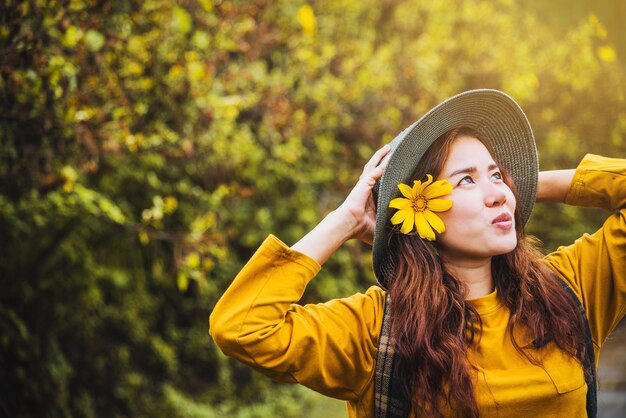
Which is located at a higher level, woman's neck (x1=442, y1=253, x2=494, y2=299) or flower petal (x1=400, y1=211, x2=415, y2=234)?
flower petal (x1=400, y1=211, x2=415, y2=234)

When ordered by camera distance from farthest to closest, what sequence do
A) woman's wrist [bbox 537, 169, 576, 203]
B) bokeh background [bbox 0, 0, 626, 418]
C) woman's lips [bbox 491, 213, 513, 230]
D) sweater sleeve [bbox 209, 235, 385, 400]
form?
bokeh background [bbox 0, 0, 626, 418]
woman's wrist [bbox 537, 169, 576, 203]
woman's lips [bbox 491, 213, 513, 230]
sweater sleeve [bbox 209, 235, 385, 400]

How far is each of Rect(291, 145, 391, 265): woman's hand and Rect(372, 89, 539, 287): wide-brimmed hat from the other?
0.05 metres

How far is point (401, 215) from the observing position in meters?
1.88

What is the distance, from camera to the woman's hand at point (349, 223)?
6.13ft

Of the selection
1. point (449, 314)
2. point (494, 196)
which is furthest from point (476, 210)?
point (449, 314)

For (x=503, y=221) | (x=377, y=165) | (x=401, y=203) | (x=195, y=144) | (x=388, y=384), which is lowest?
(x=388, y=384)

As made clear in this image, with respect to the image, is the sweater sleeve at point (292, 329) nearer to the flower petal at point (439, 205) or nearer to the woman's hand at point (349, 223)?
the woman's hand at point (349, 223)

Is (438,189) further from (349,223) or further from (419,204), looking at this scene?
(349,223)

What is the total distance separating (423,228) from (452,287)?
185 millimetres

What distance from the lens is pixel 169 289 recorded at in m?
4.79

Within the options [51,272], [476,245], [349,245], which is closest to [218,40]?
[51,272]

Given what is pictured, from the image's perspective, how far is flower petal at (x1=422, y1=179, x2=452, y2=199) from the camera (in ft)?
6.12

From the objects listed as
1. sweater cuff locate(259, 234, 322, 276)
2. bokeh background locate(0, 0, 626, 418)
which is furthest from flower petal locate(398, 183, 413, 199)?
bokeh background locate(0, 0, 626, 418)

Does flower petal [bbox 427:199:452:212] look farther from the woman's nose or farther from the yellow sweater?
the yellow sweater
